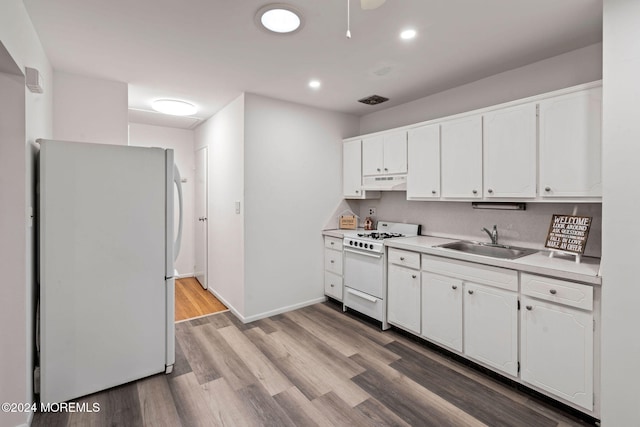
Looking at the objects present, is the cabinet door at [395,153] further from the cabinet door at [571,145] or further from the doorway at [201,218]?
the doorway at [201,218]

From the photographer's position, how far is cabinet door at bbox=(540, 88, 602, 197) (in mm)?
2012

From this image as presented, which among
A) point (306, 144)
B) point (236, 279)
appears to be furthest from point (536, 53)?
point (236, 279)

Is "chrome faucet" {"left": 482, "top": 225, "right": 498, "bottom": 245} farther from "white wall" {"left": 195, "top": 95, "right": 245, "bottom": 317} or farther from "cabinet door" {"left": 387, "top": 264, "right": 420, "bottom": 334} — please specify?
"white wall" {"left": 195, "top": 95, "right": 245, "bottom": 317}

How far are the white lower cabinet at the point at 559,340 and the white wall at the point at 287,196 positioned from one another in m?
2.34

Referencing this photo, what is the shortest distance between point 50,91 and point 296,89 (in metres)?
2.18

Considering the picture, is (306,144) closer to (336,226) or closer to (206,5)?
(336,226)

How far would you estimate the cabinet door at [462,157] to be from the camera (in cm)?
267

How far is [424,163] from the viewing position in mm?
3113

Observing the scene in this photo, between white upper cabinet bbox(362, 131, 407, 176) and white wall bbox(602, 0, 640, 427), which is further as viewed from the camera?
white upper cabinet bbox(362, 131, 407, 176)

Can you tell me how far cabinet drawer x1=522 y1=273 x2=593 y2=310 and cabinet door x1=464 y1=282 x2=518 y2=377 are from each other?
128 millimetres

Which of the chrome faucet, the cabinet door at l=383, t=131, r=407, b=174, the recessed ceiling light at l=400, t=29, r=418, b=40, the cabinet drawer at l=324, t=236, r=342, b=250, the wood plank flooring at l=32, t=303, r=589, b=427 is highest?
the recessed ceiling light at l=400, t=29, r=418, b=40

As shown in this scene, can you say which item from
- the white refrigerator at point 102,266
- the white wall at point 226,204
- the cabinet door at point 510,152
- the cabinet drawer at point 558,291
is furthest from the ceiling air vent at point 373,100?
the cabinet drawer at point 558,291

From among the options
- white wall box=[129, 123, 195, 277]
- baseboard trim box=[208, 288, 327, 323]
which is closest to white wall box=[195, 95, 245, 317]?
baseboard trim box=[208, 288, 327, 323]

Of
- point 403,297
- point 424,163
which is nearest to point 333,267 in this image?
point 403,297
